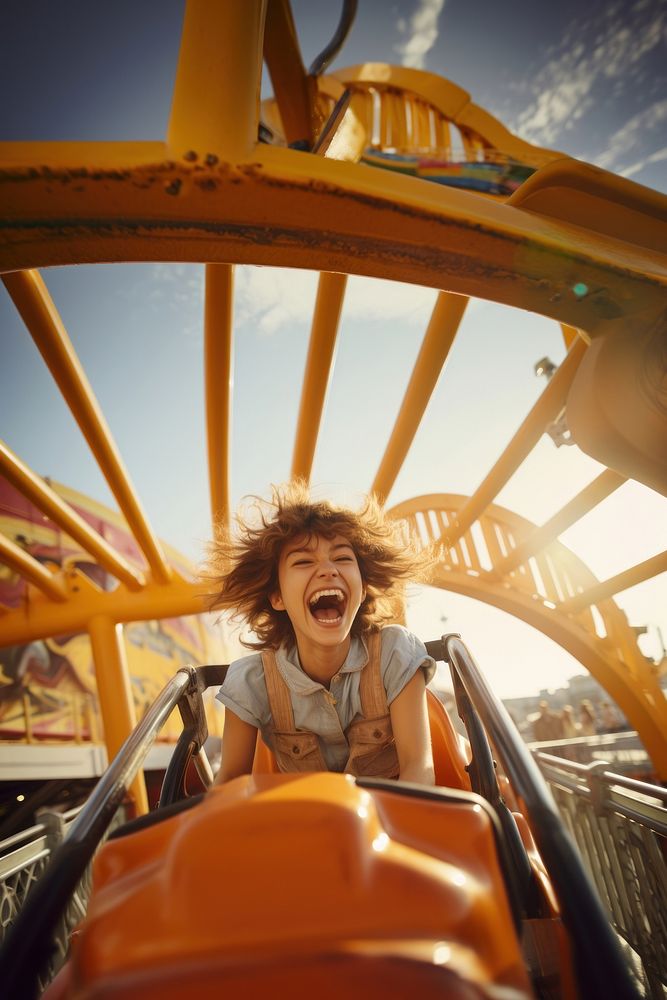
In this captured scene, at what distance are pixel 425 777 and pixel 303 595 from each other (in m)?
0.61

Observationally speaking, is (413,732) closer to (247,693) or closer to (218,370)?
(247,693)

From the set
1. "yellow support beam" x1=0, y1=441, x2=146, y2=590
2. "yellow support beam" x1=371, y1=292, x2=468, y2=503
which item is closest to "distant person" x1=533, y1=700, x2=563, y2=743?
"yellow support beam" x1=371, y1=292, x2=468, y2=503

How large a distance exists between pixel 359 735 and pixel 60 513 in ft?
6.34

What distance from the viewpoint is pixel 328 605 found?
1.56m

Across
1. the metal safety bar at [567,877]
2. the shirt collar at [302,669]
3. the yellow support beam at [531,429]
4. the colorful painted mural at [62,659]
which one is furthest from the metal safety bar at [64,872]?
the colorful painted mural at [62,659]

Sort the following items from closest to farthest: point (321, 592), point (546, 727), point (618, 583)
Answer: point (321, 592), point (618, 583), point (546, 727)

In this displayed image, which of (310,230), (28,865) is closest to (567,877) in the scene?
(310,230)

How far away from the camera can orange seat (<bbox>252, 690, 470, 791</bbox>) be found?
134 cm

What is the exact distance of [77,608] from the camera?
3.33 meters

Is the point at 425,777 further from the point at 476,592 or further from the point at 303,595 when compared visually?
the point at 476,592

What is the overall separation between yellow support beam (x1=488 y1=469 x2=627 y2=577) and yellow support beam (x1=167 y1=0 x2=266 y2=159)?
6.04 ft

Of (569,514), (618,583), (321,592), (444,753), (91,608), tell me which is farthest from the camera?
(618,583)

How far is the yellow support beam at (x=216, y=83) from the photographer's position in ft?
3.18

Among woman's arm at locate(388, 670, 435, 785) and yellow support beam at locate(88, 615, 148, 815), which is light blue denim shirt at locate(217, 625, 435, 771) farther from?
yellow support beam at locate(88, 615, 148, 815)
